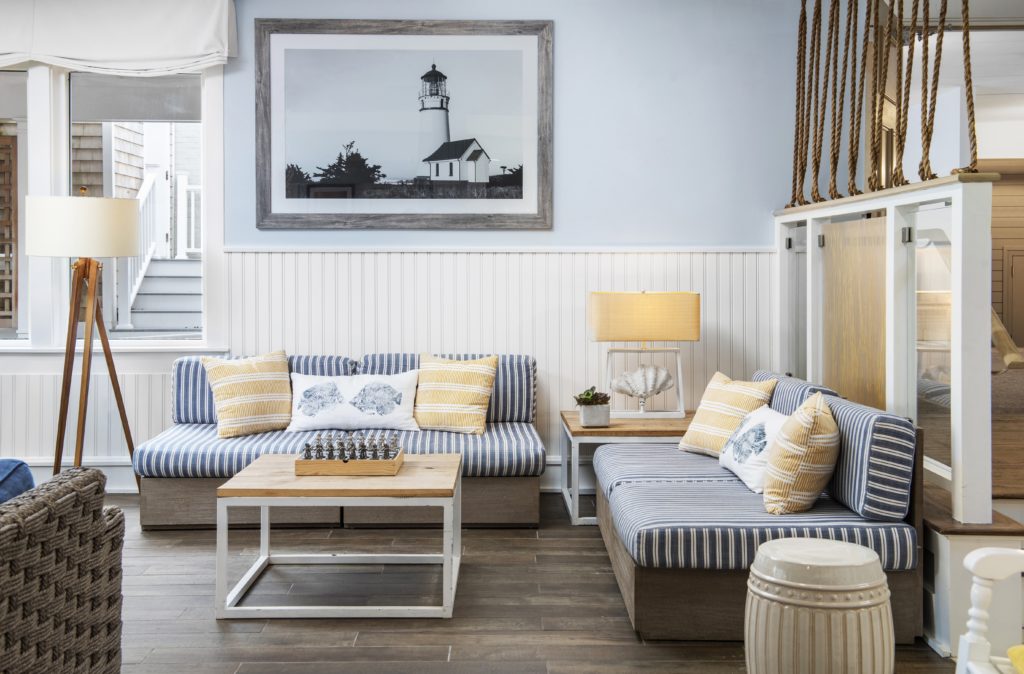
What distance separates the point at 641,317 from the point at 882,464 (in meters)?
1.88

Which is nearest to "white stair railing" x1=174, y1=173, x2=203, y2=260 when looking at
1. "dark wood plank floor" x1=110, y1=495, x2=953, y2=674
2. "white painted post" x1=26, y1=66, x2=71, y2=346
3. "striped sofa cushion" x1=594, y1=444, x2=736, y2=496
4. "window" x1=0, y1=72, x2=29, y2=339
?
"white painted post" x1=26, y1=66, x2=71, y2=346

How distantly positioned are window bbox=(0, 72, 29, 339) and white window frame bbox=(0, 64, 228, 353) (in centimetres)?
13

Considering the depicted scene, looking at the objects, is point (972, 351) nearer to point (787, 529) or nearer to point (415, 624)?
point (787, 529)

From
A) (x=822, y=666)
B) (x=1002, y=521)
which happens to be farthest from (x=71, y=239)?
(x=1002, y=521)

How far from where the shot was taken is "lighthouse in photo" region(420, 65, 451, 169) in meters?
4.98

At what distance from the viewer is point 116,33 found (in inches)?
193

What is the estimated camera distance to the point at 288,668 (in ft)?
8.96

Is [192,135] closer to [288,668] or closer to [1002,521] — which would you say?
[288,668]

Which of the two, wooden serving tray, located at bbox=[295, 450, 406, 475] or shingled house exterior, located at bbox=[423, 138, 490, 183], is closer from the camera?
wooden serving tray, located at bbox=[295, 450, 406, 475]

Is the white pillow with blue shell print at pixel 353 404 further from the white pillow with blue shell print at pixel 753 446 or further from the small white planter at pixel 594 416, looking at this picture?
the white pillow with blue shell print at pixel 753 446

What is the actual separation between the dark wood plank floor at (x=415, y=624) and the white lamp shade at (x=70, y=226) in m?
1.52

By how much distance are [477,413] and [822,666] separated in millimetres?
2786

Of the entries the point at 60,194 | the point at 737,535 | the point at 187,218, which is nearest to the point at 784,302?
the point at 737,535

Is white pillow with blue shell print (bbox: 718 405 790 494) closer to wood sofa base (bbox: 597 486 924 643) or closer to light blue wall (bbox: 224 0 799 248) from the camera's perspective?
wood sofa base (bbox: 597 486 924 643)
